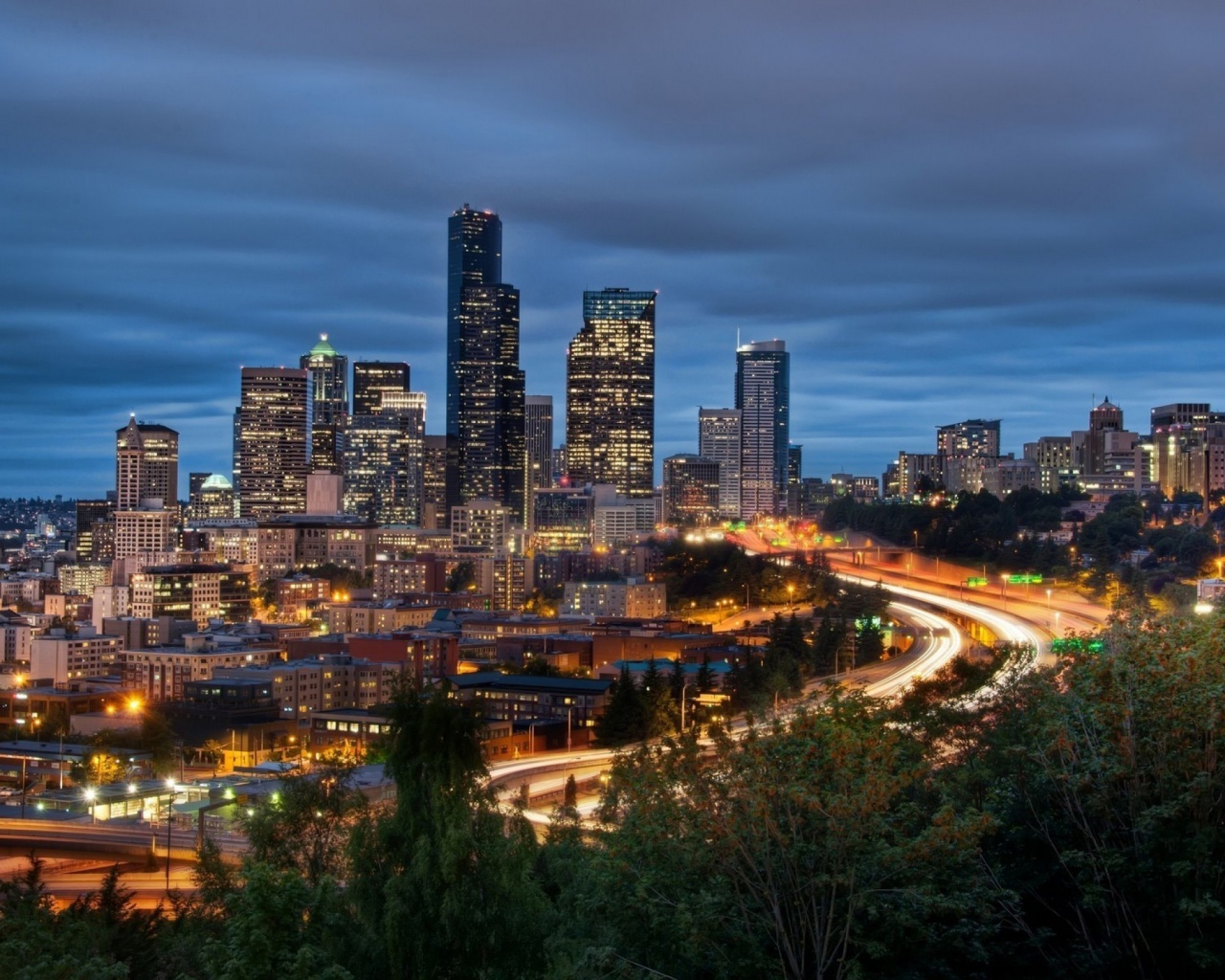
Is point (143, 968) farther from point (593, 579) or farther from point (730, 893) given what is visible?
point (593, 579)

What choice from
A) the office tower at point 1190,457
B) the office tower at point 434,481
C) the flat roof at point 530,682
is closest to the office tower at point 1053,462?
the office tower at point 1190,457

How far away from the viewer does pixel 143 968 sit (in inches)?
618

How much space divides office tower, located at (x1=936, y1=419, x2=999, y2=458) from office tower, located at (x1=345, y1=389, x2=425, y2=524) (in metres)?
58.1

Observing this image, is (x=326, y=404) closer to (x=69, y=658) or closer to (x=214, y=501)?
(x=214, y=501)

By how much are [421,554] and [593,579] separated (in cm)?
2074

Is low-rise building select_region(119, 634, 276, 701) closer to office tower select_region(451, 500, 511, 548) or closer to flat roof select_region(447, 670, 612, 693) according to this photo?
flat roof select_region(447, 670, 612, 693)

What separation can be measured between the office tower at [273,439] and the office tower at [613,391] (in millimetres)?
33604

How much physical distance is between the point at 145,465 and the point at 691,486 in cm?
6222

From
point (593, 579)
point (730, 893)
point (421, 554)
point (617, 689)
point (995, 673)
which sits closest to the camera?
point (730, 893)

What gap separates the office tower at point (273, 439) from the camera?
6142 inches

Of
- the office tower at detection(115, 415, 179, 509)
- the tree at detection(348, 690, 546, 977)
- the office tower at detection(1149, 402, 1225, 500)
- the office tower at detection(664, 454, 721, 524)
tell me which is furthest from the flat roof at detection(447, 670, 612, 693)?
the office tower at detection(664, 454, 721, 524)

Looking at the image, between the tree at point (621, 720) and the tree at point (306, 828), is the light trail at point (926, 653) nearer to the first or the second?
the tree at point (621, 720)

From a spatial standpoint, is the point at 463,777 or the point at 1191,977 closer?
the point at 1191,977

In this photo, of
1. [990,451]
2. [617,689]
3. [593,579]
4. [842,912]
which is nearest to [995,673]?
[617,689]
